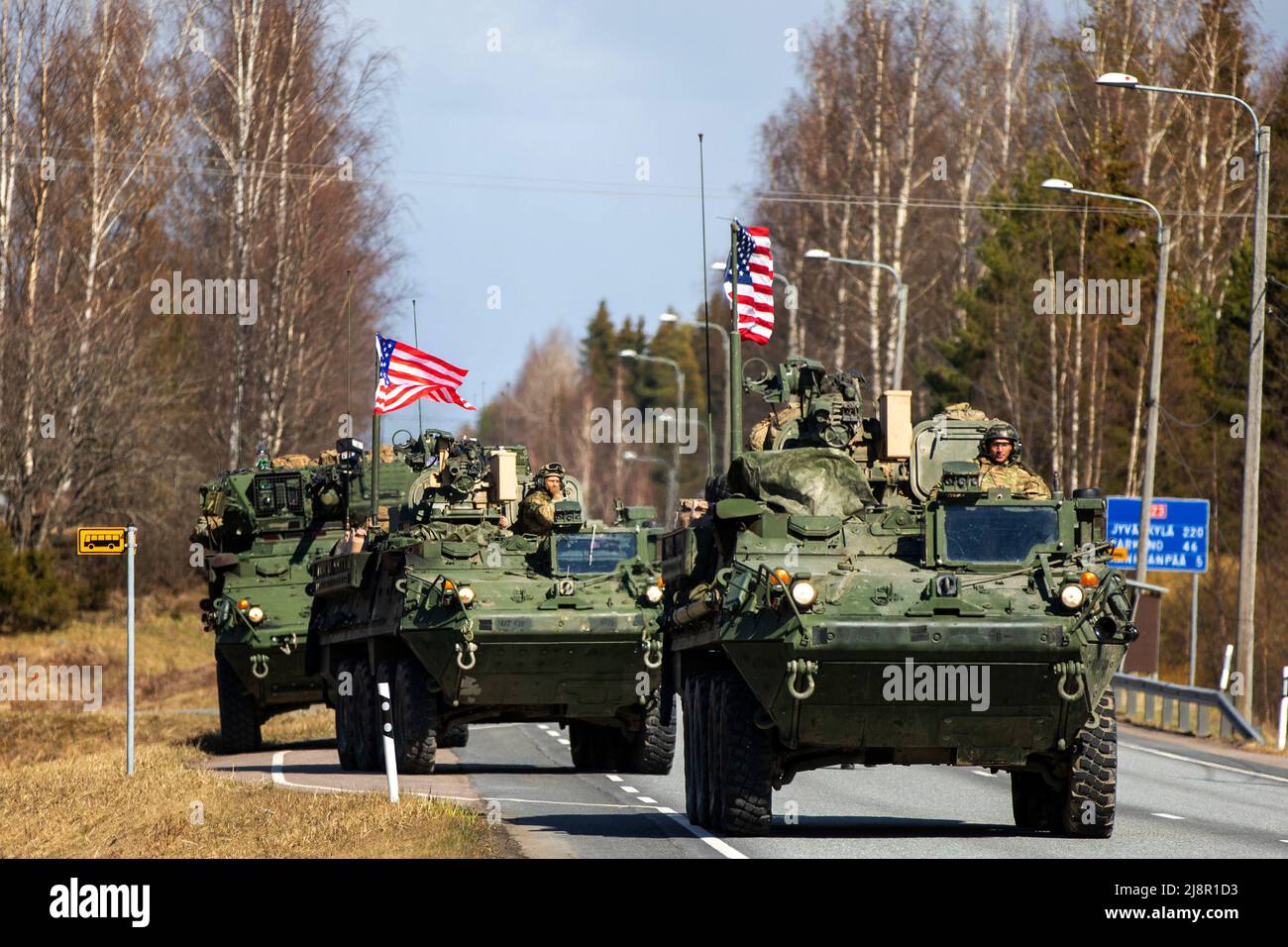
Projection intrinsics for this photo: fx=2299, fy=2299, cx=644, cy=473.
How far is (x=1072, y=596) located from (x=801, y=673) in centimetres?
192

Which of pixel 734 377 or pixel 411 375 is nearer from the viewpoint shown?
pixel 734 377

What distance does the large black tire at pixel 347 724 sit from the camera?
25.0 m

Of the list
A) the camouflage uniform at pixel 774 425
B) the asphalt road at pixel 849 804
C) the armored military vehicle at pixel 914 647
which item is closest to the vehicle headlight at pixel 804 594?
the armored military vehicle at pixel 914 647

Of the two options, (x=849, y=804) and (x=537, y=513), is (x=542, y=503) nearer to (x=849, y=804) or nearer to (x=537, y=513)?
(x=537, y=513)

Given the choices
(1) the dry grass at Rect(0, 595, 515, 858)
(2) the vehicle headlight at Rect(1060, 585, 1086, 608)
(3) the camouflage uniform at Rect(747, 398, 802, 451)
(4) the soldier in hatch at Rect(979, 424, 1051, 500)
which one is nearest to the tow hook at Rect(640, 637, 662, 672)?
(3) the camouflage uniform at Rect(747, 398, 802, 451)

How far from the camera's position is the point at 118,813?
18625 millimetres

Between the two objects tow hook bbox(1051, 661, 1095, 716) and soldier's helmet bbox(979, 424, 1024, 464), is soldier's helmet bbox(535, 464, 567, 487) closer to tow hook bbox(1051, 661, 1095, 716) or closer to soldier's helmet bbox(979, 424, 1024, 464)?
soldier's helmet bbox(979, 424, 1024, 464)

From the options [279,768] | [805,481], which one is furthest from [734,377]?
[279,768]

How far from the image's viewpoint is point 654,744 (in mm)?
23844

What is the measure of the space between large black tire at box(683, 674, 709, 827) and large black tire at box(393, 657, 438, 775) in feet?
18.8

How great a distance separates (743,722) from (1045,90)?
48872 mm

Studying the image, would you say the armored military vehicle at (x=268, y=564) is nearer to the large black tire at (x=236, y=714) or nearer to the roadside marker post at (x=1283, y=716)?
the large black tire at (x=236, y=714)

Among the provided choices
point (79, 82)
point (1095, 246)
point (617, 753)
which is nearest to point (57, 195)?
point (79, 82)

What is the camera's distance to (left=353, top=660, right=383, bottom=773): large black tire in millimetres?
24203
